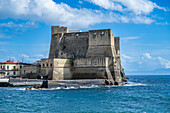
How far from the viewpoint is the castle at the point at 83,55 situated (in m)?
41.1

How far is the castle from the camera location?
41094 millimetres

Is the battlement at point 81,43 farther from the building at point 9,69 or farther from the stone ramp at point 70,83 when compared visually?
the building at point 9,69

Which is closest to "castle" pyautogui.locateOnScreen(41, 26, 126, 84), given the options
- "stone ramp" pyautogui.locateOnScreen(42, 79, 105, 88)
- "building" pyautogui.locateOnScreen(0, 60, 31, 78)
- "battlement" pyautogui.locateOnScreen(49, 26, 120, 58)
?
"battlement" pyautogui.locateOnScreen(49, 26, 120, 58)

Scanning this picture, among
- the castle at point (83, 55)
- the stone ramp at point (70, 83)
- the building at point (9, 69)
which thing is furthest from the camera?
the building at point (9, 69)

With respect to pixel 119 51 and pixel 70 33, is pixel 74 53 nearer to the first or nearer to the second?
pixel 70 33

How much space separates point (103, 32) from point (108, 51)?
12.1 feet

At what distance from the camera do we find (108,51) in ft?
145

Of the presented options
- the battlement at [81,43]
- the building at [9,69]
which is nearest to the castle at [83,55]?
the battlement at [81,43]

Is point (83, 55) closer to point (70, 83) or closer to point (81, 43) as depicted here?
point (81, 43)

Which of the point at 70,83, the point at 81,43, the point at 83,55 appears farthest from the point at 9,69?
the point at 70,83

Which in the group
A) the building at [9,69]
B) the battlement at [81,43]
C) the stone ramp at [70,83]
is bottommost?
the stone ramp at [70,83]

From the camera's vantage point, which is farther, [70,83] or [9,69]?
[9,69]

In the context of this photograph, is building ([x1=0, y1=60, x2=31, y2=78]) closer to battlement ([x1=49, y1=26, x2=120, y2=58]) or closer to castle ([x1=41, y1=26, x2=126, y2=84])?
battlement ([x1=49, y1=26, x2=120, y2=58])

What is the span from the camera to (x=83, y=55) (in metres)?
46.5
